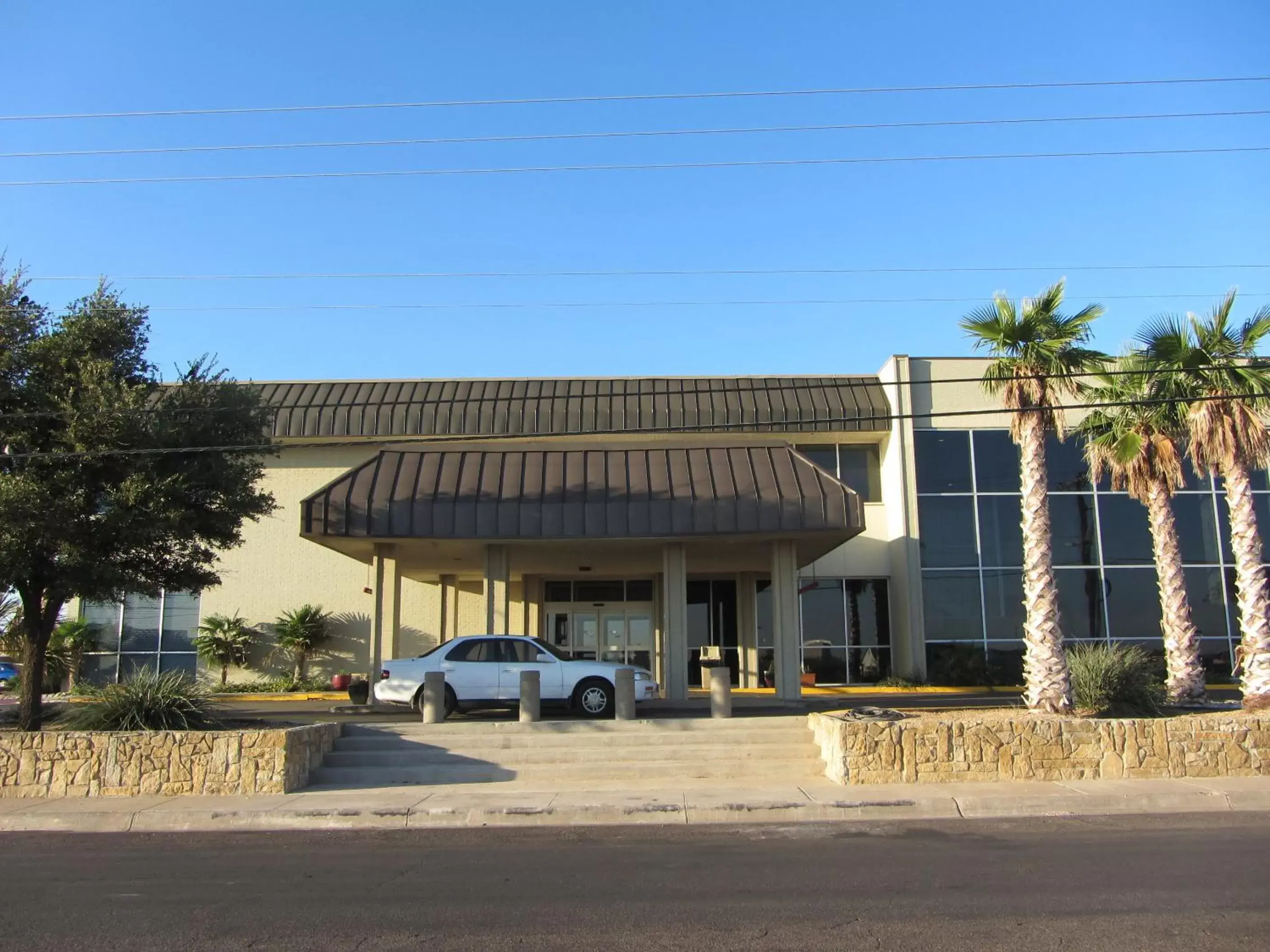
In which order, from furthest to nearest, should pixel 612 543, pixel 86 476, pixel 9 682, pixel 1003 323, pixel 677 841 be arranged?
pixel 9 682 → pixel 612 543 → pixel 1003 323 → pixel 86 476 → pixel 677 841

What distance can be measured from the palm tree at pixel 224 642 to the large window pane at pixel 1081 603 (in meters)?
22.2

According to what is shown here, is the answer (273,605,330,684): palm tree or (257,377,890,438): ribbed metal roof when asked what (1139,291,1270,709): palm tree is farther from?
(273,605,330,684): palm tree

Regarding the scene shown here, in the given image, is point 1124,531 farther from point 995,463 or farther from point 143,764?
point 143,764

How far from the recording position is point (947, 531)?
28078 mm

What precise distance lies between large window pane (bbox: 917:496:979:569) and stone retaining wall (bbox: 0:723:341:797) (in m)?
19.9

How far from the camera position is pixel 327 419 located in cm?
2808

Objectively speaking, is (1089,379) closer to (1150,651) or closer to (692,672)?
(1150,651)

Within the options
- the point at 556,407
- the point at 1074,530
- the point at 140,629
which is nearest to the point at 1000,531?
the point at 1074,530

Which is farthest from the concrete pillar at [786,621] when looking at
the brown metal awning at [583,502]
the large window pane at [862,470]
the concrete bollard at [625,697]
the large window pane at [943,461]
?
the large window pane at [862,470]

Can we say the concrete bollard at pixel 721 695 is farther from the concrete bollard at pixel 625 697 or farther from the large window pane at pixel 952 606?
the large window pane at pixel 952 606

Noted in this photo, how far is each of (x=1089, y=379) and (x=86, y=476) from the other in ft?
76.6

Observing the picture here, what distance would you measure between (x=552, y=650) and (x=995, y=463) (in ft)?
54.1

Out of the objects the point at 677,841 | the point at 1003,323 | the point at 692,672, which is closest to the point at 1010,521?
the point at 692,672

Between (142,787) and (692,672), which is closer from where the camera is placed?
(142,787)
